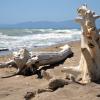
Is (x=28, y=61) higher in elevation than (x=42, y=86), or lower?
higher

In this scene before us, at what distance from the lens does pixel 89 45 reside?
7.80 metres

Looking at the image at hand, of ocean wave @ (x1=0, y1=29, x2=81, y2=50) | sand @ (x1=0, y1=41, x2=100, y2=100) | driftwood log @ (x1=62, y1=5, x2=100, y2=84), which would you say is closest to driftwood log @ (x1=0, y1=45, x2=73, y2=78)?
sand @ (x1=0, y1=41, x2=100, y2=100)

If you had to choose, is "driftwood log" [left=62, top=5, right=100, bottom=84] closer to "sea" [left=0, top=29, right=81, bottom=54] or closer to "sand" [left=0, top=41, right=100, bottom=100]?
"sand" [left=0, top=41, right=100, bottom=100]

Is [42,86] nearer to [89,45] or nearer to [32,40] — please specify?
[89,45]

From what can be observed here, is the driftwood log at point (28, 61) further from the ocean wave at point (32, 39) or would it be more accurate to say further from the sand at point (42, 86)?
the ocean wave at point (32, 39)

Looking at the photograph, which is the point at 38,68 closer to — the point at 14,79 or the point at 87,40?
the point at 14,79

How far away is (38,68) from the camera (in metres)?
10.4

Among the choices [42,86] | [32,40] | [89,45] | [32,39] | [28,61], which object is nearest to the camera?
[89,45]

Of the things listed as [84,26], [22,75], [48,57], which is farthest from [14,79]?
[84,26]

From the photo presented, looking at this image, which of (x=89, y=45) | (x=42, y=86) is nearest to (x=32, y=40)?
(x=42, y=86)

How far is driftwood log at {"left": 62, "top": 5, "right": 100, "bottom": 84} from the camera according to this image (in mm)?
7739

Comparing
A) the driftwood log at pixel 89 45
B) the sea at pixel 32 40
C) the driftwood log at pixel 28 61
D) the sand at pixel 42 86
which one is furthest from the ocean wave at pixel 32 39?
the driftwood log at pixel 89 45

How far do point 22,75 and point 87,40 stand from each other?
9.40ft

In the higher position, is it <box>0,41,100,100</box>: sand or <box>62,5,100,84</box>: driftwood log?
<box>62,5,100,84</box>: driftwood log
